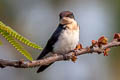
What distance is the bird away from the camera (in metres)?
5.18

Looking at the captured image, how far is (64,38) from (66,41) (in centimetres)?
8

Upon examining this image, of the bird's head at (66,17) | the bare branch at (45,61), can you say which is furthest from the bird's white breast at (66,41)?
the bare branch at (45,61)

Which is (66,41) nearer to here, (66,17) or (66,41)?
(66,41)

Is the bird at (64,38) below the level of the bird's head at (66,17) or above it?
below

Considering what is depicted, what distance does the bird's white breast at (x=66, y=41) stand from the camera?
5.16m

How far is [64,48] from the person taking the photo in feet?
17.0

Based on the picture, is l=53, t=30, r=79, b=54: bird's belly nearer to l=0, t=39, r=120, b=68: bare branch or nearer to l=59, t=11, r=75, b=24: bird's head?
l=59, t=11, r=75, b=24: bird's head

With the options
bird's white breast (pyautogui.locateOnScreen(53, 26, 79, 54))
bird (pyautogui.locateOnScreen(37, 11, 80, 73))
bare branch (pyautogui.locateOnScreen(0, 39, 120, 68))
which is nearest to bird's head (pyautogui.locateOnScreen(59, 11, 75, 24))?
bird (pyautogui.locateOnScreen(37, 11, 80, 73))

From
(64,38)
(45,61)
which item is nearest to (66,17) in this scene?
(64,38)

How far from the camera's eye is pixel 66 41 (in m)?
5.27

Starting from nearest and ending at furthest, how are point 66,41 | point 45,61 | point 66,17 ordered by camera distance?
point 45,61
point 66,41
point 66,17

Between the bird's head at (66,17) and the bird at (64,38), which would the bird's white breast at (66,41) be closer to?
the bird at (64,38)

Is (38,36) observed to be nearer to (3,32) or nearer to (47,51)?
(47,51)

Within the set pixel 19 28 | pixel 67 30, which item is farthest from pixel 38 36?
pixel 67 30
